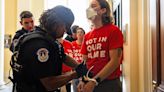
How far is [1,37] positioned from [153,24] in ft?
12.7

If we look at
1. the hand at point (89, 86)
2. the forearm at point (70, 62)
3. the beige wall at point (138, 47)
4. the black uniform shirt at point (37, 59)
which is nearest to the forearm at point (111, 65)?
the hand at point (89, 86)

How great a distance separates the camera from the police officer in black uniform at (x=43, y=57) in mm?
1475

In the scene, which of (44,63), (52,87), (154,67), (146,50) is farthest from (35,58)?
(146,50)

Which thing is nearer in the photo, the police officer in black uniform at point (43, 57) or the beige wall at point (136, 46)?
the police officer in black uniform at point (43, 57)

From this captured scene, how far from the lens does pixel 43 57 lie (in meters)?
1.47

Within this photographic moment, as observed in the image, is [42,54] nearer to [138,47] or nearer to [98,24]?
[98,24]

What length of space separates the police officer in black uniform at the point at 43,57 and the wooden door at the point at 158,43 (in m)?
0.51

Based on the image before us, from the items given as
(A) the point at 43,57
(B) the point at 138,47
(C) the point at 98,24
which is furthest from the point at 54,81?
(B) the point at 138,47

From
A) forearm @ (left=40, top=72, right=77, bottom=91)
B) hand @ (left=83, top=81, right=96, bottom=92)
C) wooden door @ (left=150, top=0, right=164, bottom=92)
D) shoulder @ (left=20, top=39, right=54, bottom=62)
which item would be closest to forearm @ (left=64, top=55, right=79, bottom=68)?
hand @ (left=83, top=81, right=96, bottom=92)

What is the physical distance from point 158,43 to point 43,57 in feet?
2.27

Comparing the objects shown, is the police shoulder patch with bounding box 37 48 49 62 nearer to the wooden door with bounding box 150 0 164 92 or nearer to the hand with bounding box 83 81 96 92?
the hand with bounding box 83 81 96 92

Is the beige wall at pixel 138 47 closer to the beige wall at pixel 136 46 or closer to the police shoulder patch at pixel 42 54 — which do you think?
the beige wall at pixel 136 46

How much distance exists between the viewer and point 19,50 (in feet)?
4.97

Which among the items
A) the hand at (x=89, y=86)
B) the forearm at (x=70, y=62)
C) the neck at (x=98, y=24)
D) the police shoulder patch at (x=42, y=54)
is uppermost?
the neck at (x=98, y=24)
